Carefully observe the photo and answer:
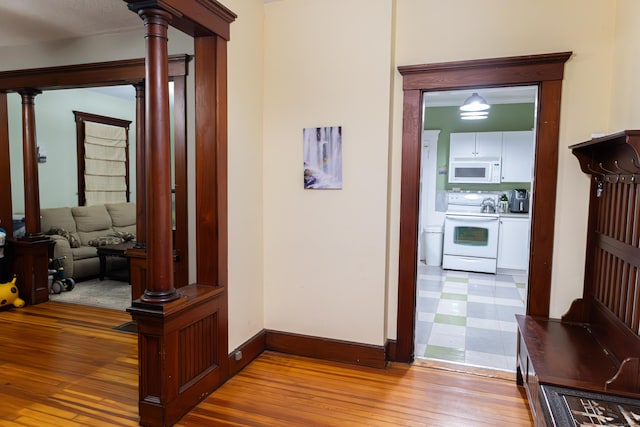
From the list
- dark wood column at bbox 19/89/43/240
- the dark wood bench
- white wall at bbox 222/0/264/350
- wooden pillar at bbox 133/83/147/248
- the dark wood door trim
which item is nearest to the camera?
the dark wood bench

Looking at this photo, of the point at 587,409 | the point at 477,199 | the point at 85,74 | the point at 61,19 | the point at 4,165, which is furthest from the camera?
the point at 477,199

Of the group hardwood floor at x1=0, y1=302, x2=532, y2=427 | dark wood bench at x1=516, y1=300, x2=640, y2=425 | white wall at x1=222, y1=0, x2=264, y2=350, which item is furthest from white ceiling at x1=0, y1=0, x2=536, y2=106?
hardwood floor at x1=0, y1=302, x2=532, y2=427

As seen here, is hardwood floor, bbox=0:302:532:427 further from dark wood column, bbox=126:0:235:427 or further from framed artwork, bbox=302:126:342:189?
framed artwork, bbox=302:126:342:189

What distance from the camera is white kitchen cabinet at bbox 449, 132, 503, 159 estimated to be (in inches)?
263

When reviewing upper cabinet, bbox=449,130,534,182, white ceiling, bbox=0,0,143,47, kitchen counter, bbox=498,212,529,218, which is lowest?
kitchen counter, bbox=498,212,529,218

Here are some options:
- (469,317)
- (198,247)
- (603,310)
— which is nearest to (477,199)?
(469,317)

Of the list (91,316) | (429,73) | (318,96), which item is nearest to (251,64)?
(318,96)

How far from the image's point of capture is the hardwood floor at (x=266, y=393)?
238 centimetres

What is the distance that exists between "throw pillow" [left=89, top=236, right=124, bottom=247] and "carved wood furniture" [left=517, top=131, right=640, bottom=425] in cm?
517

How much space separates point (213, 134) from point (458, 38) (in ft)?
6.16

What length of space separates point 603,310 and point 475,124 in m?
5.05

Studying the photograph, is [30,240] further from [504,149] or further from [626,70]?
[504,149]

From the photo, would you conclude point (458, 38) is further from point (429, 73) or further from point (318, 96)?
point (318, 96)

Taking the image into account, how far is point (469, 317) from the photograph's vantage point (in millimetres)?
4301
